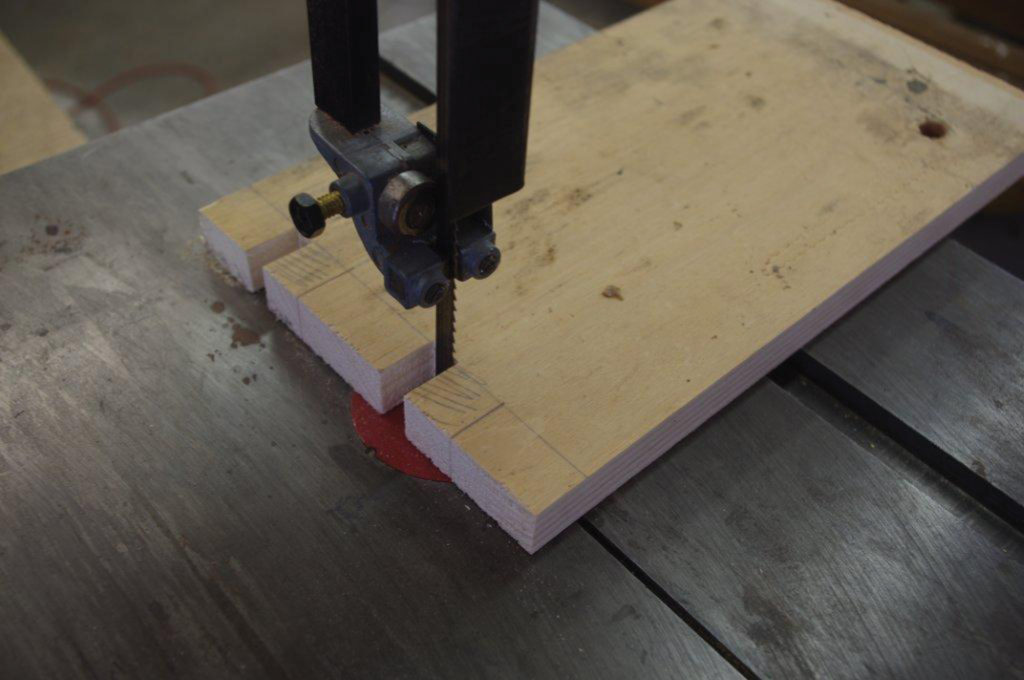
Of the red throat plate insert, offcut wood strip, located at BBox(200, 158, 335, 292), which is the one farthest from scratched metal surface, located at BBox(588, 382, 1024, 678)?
offcut wood strip, located at BBox(200, 158, 335, 292)

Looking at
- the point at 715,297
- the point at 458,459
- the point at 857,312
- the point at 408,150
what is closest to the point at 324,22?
the point at 408,150

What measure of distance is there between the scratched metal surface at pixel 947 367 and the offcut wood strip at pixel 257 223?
80 cm

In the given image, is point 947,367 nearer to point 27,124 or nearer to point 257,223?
point 257,223

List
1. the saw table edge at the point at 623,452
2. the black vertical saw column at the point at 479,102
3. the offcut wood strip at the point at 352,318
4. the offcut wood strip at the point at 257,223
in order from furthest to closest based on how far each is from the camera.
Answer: the offcut wood strip at the point at 257,223, the offcut wood strip at the point at 352,318, the saw table edge at the point at 623,452, the black vertical saw column at the point at 479,102

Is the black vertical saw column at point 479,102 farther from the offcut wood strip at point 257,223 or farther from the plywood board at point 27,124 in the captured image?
the plywood board at point 27,124

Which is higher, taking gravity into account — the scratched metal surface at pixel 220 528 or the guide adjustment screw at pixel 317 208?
the guide adjustment screw at pixel 317 208

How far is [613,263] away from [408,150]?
0.42 m

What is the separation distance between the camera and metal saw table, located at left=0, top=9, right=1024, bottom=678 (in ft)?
3.34

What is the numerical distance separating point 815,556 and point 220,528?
29.1 inches

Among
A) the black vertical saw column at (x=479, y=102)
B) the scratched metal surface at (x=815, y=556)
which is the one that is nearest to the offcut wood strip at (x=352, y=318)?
the black vertical saw column at (x=479, y=102)

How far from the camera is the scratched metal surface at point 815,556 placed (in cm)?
104

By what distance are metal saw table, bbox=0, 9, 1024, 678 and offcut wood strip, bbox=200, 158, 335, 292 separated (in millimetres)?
45

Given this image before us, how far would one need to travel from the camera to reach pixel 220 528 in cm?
109

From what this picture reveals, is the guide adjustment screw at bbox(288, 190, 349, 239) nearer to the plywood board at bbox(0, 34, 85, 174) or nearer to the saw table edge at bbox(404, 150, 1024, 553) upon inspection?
the saw table edge at bbox(404, 150, 1024, 553)
